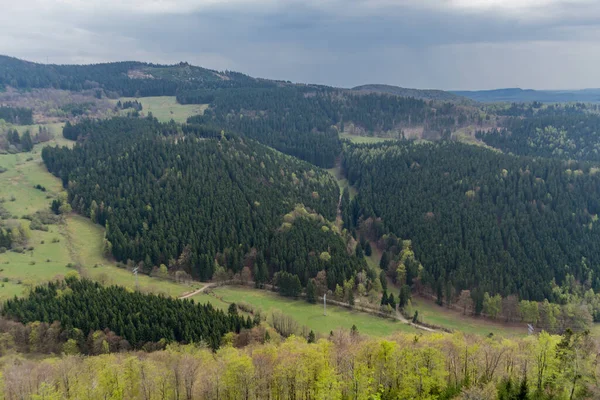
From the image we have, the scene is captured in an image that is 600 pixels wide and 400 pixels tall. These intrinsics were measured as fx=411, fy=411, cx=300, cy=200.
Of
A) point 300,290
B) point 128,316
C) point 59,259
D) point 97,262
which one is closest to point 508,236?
point 300,290

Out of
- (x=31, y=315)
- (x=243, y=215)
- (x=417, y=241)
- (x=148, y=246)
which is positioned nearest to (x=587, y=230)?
(x=417, y=241)

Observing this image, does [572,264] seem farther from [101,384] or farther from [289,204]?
[101,384]

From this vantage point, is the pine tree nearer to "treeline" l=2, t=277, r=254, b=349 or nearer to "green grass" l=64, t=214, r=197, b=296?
"treeline" l=2, t=277, r=254, b=349

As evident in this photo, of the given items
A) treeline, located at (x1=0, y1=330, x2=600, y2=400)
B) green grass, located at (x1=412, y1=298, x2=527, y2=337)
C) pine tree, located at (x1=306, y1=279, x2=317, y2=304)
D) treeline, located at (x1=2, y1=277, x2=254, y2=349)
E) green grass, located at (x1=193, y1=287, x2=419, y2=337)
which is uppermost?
treeline, located at (x1=0, y1=330, x2=600, y2=400)

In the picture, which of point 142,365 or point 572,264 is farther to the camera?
point 572,264

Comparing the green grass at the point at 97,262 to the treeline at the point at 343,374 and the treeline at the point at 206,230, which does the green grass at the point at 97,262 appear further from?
the treeline at the point at 343,374

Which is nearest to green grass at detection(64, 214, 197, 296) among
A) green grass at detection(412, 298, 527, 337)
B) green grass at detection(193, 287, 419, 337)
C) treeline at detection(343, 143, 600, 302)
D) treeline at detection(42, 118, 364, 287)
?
treeline at detection(42, 118, 364, 287)

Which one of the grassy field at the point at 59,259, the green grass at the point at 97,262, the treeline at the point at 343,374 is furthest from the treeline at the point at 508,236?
the grassy field at the point at 59,259

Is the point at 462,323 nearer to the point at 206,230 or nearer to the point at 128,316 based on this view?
the point at 128,316
